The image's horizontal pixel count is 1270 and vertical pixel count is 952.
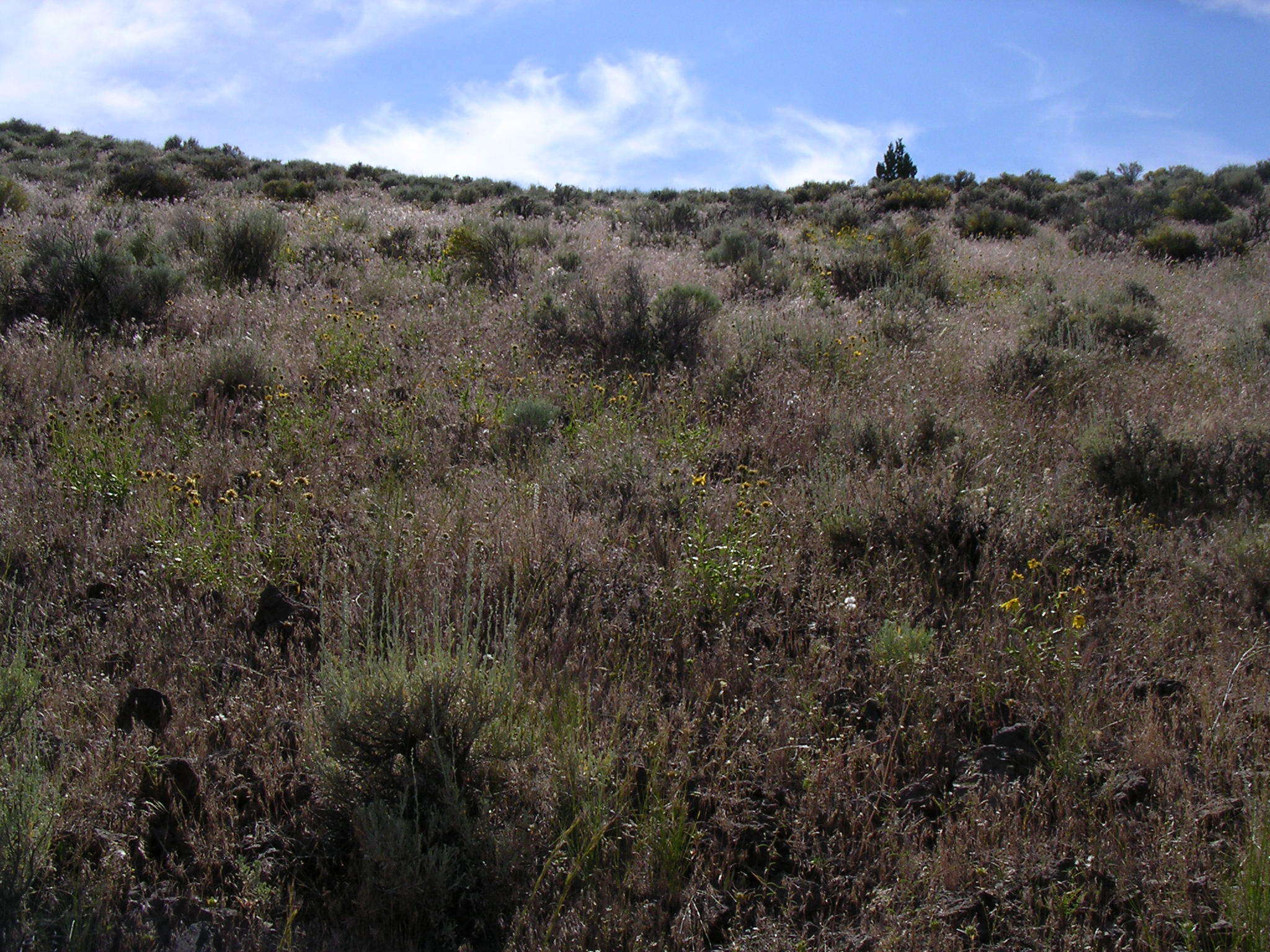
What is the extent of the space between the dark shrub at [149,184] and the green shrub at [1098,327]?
1479 centimetres

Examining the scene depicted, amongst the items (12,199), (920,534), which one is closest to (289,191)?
(12,199)

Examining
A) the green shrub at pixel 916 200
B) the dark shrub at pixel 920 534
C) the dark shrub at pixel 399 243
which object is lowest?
the dark shrub at pixel 920 534

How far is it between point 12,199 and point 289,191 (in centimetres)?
558

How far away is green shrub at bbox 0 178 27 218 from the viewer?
35.6 ft

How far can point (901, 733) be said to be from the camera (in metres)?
2.90

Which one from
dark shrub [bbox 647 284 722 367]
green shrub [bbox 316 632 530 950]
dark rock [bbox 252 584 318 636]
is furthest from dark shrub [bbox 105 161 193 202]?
green shrub [bbox 316 632 530 950]

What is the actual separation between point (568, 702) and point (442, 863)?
2.51 feet

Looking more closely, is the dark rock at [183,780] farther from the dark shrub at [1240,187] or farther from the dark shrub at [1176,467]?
the dark shrub at [1240,187]

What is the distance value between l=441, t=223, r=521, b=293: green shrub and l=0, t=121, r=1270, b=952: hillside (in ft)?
4.77

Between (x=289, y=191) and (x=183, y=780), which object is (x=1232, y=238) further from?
(x=289, y=191)

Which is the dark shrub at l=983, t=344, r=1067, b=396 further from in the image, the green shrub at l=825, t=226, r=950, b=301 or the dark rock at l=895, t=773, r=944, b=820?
the dark rock at l=895, t=773, r=944, b=820

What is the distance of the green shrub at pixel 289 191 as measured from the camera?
15711 mm

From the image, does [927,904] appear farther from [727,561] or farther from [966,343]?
[966,343]

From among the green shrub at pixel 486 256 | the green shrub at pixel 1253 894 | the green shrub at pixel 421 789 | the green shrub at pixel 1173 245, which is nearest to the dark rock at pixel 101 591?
the green shrub at pixel 421 789
